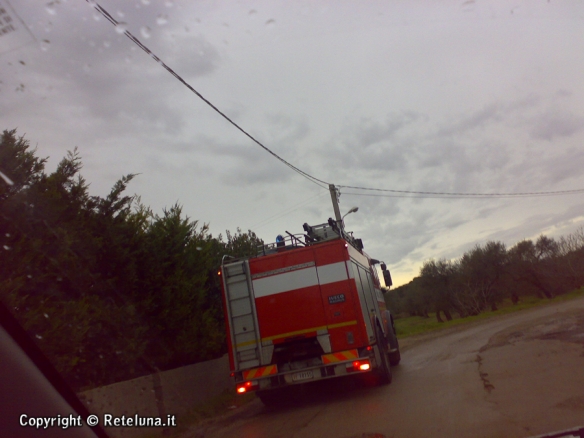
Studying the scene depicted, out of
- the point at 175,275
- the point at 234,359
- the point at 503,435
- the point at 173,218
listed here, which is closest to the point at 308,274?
the point at 234,359

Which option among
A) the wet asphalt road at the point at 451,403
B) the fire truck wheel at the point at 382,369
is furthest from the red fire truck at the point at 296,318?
the wet asphalt road at the point at 451,403

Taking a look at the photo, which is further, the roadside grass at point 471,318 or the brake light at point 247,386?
the roadside grass at point 471,318

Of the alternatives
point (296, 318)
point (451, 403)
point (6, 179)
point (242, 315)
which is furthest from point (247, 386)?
point (6, 179)

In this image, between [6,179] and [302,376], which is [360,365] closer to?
[302,376]

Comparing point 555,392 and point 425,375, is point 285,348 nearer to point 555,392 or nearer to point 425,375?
point 425,375

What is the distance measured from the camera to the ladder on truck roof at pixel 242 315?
33.6 ft

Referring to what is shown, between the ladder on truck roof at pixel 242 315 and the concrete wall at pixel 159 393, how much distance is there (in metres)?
1.46

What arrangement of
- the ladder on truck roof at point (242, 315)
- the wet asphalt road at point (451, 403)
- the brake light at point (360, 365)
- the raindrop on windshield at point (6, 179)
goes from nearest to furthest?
the wet asphalt road at point (451, 403) < the raindrop on windshield at point (6, 179) < the brake light at point (360, 365) < the ladder on truck roof at point (242, 315)

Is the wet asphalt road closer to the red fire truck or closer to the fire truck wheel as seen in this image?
the fire truck wheel

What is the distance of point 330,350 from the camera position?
995cm

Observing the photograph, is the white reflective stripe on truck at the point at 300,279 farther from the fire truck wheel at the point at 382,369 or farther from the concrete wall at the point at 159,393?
the concrete wall at the point at 159,393

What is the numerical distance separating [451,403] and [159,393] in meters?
5.27

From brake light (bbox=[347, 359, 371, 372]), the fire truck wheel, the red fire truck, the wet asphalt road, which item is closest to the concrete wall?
the wet asphalt road

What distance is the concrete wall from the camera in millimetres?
7711
